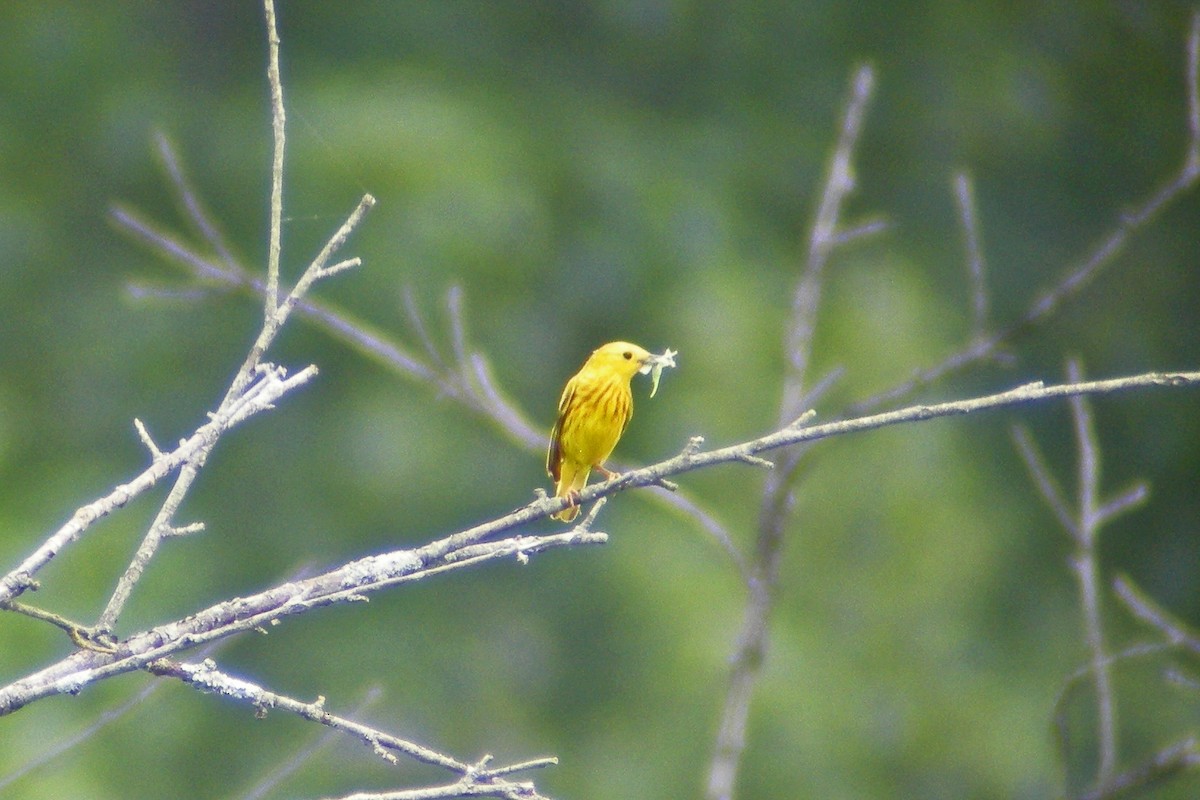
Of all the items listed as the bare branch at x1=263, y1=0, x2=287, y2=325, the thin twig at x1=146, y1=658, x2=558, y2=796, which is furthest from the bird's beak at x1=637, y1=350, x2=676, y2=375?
the thin twig at x1=146, y1=658, x2=558, y2=796

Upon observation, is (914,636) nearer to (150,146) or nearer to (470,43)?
(470,43)

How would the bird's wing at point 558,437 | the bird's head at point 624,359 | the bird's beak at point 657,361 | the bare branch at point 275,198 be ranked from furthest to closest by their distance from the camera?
the bird's wing at point 558,437, the bird's head at point 624,359, the bird's beak at point 657,361, the bare branch at point 275,198

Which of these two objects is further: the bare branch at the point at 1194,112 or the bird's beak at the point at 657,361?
the bare branch at the point at 1194,112

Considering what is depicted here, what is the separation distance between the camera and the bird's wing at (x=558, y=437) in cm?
312

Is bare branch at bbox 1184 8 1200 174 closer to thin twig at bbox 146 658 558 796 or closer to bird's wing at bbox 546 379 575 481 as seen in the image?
bird's wing at bbox 546 379 575 481

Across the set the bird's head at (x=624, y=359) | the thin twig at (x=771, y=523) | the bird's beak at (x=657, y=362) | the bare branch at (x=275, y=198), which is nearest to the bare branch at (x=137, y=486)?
the bare branch at (x=275, y=198)

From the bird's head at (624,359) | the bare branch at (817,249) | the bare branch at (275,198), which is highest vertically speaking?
the bare branch at (817,249)

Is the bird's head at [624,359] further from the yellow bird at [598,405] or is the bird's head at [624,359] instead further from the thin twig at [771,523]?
the thin twig at [771,523]

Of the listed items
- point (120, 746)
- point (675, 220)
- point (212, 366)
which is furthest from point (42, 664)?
point (675, 220)

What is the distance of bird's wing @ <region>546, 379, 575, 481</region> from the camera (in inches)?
123

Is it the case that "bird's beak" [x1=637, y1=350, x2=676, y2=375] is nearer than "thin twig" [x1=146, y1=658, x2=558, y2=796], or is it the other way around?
Answer: "thin twig" [x1=146, y1=658, x2=558, y2=796]

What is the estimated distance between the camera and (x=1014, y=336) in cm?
389

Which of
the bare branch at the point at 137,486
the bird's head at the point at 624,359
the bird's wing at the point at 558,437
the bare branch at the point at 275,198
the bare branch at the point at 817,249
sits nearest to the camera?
the bare branch at the point at 137,486

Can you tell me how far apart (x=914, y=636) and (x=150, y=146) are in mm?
5237
